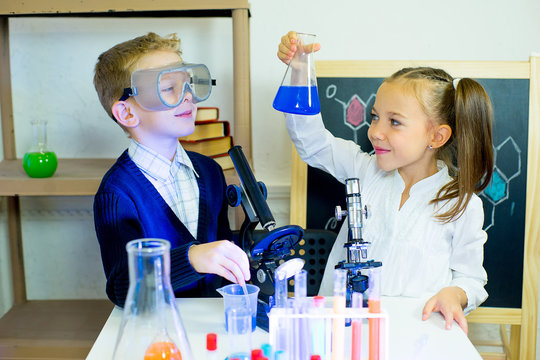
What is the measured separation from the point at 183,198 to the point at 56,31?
1010 millimetres

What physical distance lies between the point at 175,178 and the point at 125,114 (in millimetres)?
206

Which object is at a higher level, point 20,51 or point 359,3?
point 359,3

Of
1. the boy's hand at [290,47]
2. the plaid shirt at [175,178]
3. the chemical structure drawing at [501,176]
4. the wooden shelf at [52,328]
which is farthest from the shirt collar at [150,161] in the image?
the chemical structure drawing at [501,176]

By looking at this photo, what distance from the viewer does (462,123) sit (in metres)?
1.41

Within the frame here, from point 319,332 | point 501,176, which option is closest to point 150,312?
point 319,332

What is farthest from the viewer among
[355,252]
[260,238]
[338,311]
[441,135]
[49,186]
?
[49,186]

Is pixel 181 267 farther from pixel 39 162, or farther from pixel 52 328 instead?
pixel 52 328

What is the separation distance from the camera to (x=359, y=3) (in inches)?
78.3

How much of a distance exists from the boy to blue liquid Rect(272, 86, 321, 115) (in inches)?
8.9

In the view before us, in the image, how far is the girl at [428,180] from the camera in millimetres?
1411

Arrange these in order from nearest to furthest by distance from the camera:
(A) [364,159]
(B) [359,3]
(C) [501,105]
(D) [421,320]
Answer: (D) [421,320]
(A) [364,159]
(C) [501,105]
(B) [359,3]

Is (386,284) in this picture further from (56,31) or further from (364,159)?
(56,31)

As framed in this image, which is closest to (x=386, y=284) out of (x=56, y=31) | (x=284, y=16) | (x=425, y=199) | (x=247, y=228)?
(x=425, y=199)

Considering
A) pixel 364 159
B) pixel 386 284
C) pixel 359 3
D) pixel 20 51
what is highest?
pixel 359 3
